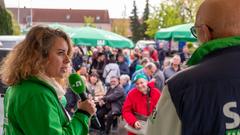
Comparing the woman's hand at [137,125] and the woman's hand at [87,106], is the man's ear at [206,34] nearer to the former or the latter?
the woman's hand at [87,106]

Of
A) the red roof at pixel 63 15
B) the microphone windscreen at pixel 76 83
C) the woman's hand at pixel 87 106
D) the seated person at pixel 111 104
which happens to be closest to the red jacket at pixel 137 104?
the seated person at pixel 111 104

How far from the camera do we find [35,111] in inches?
91.9

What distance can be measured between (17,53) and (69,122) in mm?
527

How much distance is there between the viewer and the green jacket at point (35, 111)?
2332 millimetres

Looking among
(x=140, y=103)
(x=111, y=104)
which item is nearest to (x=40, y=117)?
(x=140, y=103)

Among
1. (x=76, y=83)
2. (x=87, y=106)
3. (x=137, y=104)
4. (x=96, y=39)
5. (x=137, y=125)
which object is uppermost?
(x=76, y=83)

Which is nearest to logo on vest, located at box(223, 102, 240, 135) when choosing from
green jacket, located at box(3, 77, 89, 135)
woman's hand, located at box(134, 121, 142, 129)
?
green jacket, located at box(3, 77, 89, 135)

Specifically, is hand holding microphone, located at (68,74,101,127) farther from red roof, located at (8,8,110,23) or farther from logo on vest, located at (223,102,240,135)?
red roof, located at (8,8,110,23)

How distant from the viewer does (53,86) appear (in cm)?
251

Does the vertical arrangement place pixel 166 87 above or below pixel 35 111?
above

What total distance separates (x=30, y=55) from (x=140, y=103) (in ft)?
13.5

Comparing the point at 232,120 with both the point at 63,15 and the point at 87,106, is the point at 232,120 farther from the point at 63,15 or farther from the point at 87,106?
the point at 63,15

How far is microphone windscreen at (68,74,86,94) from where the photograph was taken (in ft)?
9.04

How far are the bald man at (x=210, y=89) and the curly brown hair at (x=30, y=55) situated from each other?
1056 millimetres
